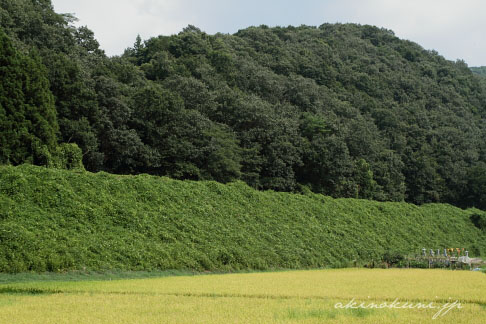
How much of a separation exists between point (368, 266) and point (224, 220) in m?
7.87

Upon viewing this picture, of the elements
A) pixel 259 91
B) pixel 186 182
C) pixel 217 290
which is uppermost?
pixel 259 91

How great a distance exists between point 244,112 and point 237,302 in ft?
93.9

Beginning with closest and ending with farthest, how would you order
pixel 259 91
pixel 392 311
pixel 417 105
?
pixel 392 311
pixel 259 91
pixel 417 105

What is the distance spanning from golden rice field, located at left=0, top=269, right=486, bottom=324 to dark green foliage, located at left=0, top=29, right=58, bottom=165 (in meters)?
11.5

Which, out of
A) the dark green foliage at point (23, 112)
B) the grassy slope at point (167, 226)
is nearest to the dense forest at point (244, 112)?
the dark green foliage at point (23, 112)

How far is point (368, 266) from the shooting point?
2558 cm

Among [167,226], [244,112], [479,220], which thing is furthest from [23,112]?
[479,220]

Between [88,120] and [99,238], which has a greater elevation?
[88,120]

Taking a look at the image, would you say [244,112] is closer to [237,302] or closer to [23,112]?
[23,112]

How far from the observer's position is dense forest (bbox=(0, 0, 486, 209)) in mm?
28406

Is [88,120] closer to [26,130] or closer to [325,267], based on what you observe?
[26,130]

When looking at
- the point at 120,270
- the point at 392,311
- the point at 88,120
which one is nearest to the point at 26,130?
the point at 88,120

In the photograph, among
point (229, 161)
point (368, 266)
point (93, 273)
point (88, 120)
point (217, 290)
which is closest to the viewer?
point (217, 290)

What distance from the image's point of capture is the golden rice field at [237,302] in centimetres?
876
